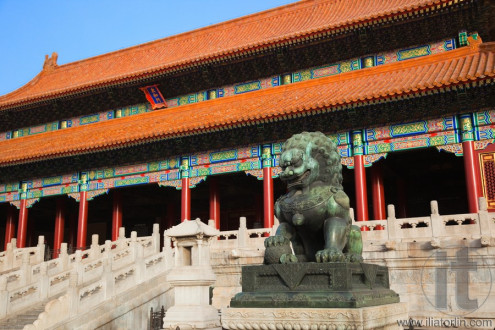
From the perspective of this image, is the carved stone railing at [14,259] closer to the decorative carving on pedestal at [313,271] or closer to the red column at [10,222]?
the red column at [10,222]

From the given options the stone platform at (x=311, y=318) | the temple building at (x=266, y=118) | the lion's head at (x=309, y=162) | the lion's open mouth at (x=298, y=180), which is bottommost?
the stone platform at (x=311, y=318)

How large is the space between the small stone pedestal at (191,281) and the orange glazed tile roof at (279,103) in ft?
15.2

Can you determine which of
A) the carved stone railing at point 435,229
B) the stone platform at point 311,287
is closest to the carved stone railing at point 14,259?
the carved stone railing at point 435,229

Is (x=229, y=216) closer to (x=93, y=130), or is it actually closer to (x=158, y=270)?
(x=93, y=130)

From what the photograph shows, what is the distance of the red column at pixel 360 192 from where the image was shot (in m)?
12.7

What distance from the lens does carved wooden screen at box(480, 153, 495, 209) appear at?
1159 cm

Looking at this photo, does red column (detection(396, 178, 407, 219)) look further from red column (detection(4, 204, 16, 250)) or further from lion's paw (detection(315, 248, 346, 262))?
red column (detection(4, 204, 16, 250))

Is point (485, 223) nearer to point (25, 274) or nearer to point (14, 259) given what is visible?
point (25, 274)

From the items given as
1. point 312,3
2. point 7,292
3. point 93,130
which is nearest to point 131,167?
point 93,130

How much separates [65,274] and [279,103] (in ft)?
24.2

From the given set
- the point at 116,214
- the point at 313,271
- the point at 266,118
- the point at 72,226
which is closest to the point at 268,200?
the point at 266,118

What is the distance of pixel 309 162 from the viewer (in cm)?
457

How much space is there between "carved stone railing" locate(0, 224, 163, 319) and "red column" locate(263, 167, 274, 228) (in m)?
3.05

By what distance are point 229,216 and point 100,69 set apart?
30.8 feet
